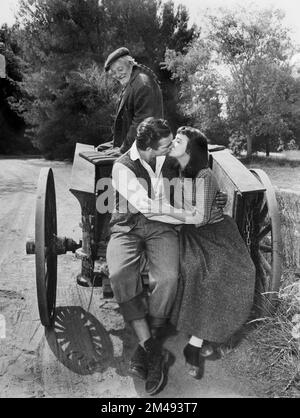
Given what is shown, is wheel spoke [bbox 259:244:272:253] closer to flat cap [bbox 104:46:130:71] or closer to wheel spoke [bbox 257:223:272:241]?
wheel spoke [bbox 257:223:272:241]

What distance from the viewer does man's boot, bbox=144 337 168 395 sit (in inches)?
104

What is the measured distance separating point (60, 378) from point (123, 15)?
15.9 metres

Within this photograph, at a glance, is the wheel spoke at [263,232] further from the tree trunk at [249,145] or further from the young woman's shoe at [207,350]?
the tree trunk at [249,145]

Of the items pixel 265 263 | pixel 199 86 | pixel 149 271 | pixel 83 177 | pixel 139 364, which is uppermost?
pixel 199 86

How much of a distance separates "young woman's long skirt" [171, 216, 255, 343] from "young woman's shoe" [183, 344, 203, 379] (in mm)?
101

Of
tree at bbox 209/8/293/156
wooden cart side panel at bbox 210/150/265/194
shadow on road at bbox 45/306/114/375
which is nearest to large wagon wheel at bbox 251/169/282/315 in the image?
wooden cart side panel at bbox 210/150/265/194

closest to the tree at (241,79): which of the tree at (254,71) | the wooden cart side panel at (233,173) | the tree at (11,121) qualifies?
the tree at (254,71)

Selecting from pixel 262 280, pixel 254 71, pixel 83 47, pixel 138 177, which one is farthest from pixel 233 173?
pixel 254 71

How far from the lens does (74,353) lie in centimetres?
307

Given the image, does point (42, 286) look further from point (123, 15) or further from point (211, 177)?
point (123, 15)

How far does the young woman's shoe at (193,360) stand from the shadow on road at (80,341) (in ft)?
1.58

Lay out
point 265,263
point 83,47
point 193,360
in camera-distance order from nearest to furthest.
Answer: point 193,360
point 265,263
point 83,47

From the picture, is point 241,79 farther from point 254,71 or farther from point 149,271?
point 149,271

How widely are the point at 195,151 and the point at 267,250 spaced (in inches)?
42.2
